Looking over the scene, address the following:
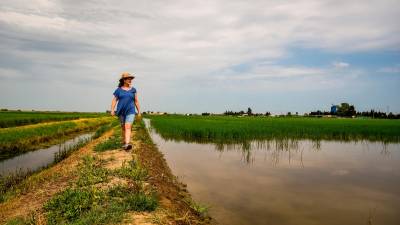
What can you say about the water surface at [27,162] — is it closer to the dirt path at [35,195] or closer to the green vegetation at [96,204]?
the dirt path at [35,195]

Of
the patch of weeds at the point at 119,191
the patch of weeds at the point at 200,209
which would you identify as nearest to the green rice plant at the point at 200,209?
the patch of weeds at the point at 200,209

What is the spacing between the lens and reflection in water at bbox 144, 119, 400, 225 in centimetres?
537

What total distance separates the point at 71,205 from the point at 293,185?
4.45 meters

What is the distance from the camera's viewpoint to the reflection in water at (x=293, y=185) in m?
5.37

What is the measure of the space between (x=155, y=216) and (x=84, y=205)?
873 mm

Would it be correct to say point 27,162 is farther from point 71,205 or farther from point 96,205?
point 96,205

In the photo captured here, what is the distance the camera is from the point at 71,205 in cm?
441

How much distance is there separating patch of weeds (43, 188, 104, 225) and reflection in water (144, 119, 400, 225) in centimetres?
173

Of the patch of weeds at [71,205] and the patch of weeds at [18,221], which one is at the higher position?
the patch of weeds at [71,205]

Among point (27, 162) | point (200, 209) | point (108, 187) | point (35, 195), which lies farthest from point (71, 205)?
point (27, 162)

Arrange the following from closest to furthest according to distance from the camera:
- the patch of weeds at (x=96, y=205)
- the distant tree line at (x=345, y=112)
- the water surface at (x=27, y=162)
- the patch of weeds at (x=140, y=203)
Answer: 1. the patch of weeds at (x=96, y=205)
2. the patch of weeds at (x=140, y=203)
3. the water surface at (x=27, y=162)
4. the distant tree line at (x=345, y=112)

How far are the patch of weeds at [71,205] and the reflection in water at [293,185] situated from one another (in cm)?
173

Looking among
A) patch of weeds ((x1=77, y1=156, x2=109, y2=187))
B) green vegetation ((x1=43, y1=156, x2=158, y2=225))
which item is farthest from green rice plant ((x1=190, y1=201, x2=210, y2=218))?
patch of weeds ((x1=77, y1=156, x2=109, y2=187))

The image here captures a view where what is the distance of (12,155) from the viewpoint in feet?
42.0
